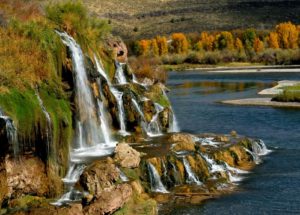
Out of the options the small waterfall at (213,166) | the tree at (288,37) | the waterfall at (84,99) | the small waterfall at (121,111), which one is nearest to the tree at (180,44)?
the tree at (288,37)

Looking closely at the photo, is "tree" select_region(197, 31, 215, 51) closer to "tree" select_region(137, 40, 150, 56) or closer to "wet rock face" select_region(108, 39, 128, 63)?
"tree" select_region(137, 40, 150, 56)

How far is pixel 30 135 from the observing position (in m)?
25.3

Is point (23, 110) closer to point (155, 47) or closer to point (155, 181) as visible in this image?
point (155, 181)

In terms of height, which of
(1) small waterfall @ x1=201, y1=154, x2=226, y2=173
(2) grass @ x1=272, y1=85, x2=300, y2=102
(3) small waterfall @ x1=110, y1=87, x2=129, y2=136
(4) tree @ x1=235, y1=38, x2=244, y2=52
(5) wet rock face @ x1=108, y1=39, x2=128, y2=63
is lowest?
(1) small waterfall @ x1=201, y1=154, x2=226, y2=173

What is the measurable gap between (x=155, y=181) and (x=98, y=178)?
154 inches

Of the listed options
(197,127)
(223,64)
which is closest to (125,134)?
(197,127)

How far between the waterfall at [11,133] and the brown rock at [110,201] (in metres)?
4.13

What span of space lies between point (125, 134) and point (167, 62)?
126 meters

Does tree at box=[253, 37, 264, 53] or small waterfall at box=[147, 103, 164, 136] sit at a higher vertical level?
tree at box=[253, 37, 264, 53]

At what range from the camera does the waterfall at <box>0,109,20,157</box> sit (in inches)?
940

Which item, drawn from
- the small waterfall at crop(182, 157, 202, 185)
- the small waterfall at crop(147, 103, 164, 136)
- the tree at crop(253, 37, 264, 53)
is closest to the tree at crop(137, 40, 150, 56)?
the tree at crop(253, 37, 264, 53)

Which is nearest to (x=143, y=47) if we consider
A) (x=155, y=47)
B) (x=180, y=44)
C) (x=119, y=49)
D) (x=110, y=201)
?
(x=155, y=47)

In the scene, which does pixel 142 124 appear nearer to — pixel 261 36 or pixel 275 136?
pixel 275 136

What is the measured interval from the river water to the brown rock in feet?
8.83
